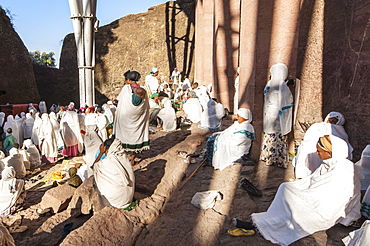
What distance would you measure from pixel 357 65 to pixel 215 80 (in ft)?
21.9

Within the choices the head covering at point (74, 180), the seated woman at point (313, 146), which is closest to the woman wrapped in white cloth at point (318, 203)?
the seated woman at point (313, 146)

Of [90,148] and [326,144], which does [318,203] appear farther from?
[90,148]

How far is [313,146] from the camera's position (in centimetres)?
448

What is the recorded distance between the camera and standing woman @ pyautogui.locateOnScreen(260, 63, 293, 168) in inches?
207

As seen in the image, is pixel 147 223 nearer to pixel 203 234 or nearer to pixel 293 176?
pixel 203 234

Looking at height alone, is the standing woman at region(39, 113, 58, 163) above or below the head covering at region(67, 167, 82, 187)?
above

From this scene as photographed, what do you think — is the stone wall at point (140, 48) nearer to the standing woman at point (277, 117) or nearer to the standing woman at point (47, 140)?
the standing woman at point (47, 140)

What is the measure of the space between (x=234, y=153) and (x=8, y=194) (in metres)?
5.17

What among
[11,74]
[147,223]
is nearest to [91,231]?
[147,223]

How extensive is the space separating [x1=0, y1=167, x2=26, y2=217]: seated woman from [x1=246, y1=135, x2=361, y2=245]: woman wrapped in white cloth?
18.4 ft

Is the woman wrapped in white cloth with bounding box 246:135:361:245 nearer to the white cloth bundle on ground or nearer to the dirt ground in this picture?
the dirt ground

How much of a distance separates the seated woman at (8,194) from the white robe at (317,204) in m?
5.63

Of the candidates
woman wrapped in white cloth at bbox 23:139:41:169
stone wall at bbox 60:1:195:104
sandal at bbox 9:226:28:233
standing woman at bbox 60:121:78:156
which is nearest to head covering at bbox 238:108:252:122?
sandal at bbox 9:226:28:233

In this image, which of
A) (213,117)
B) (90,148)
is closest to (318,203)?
(90,148)
